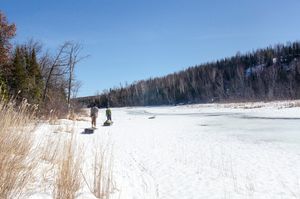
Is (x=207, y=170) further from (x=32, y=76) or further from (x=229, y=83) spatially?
(x=229, y=83)

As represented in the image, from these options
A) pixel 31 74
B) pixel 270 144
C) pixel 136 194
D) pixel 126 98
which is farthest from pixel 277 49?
pixel 136 194

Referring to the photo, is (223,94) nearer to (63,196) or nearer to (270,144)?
(270,144)

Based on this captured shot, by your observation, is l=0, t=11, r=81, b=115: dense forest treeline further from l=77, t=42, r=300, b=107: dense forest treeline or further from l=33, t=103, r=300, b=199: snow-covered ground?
l=77, t=42, r=300, b=107: dense forest treeline

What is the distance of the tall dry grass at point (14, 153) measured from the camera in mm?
3752

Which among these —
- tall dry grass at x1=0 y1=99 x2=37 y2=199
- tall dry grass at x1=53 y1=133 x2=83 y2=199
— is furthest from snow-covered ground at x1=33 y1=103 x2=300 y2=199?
tall dry grass at x1=0 y1=99 x2=37 y2=199

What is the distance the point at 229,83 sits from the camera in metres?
121

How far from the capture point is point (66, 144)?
4.51 m

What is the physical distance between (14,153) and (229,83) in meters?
120

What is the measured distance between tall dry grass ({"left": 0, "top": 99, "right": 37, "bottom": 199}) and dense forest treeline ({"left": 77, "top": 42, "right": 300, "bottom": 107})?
8558 centimetres

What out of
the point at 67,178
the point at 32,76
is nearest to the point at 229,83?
the point at 32,76

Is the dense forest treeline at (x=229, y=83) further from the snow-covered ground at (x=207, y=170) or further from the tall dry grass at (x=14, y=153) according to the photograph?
the tall dry grass at (x=14, y=153)

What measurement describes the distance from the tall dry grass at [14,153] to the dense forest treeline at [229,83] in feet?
281

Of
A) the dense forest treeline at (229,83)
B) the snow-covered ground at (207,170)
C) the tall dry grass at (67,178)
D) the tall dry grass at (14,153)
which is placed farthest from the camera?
the dense forest treeline at (229,83)

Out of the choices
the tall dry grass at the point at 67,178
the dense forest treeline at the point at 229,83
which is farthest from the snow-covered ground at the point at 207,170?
the dense forest treeline at the point at 229,83
